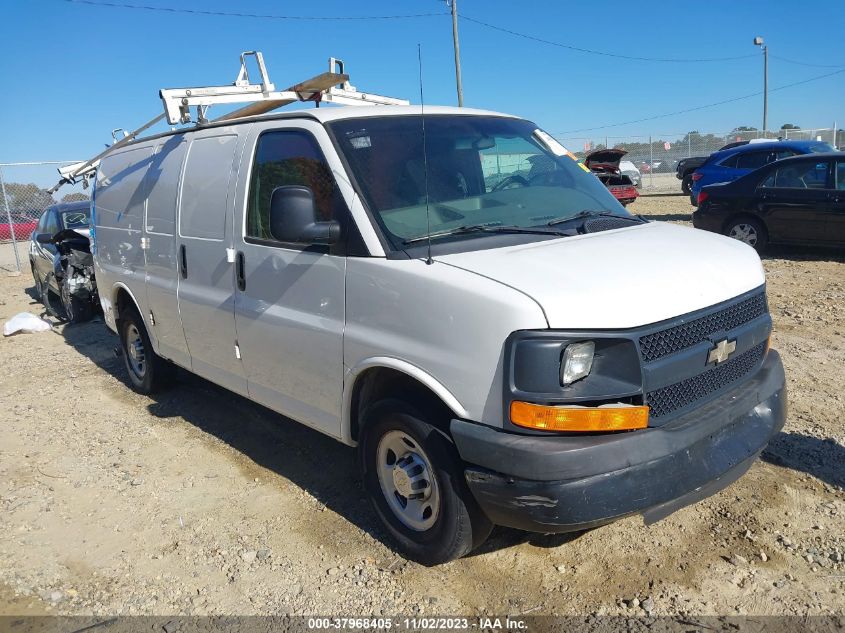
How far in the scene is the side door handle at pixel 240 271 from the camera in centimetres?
411

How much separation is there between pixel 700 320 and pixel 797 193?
882 cm

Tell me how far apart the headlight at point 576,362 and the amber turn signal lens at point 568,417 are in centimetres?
12

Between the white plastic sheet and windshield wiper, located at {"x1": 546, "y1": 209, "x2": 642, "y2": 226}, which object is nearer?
windshield wiper, located at {"x1": 546, "y1": 209, "x2": 642, "y2": 226}

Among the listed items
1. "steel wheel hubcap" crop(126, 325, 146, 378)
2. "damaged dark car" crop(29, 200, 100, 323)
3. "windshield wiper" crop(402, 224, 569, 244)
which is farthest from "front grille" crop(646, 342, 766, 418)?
"damaged dark car" crop(29, 200, 100, 323)

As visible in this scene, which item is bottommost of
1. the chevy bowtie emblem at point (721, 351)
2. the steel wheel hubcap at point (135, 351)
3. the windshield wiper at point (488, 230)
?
the steel wheel hubcap at point (135, 351)

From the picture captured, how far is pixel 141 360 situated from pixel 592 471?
4959mm

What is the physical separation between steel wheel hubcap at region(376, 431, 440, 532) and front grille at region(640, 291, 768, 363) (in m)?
1.10

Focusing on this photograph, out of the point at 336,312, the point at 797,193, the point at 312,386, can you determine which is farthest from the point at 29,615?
the point at 797,193

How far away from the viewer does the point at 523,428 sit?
2.66 metres

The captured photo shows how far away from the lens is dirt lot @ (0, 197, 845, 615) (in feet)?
10.2

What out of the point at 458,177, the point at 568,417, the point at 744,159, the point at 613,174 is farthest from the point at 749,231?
the point at 613,174

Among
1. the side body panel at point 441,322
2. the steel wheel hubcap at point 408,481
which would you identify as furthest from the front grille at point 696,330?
the steel wheel hubcap at point 408,481

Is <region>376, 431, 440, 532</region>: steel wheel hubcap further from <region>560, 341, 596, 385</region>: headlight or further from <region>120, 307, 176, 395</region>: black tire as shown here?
<region>120, 307, 176, 395</region>: black tire

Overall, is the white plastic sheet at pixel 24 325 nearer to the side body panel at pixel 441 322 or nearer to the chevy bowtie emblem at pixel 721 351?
the side body panel at pixel 441 322
